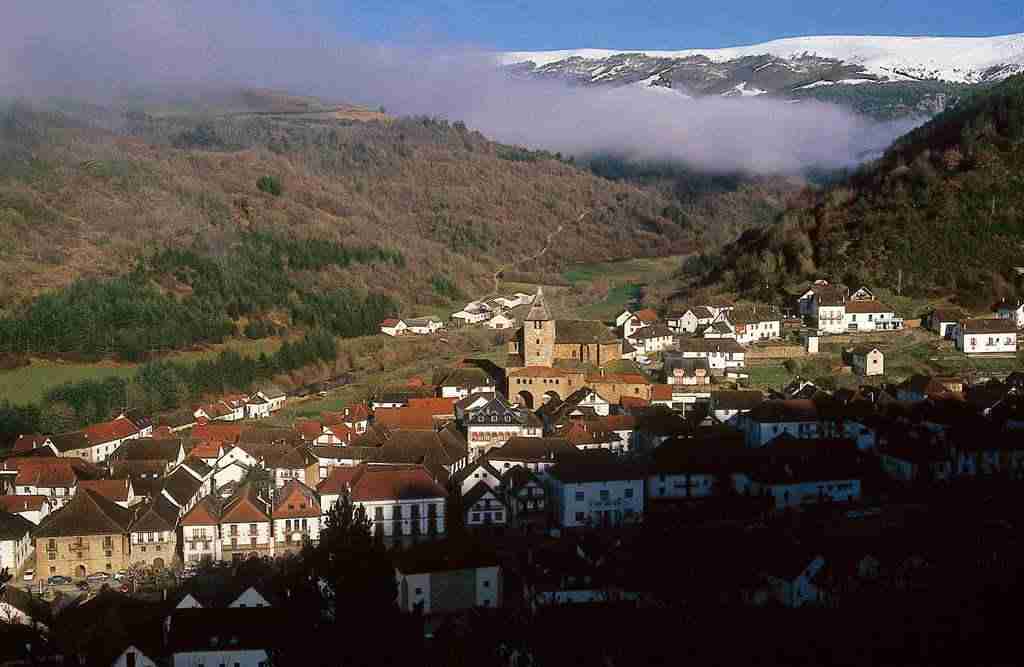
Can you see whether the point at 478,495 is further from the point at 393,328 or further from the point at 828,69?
the point at 828,69

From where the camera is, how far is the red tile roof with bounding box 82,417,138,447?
30.6m

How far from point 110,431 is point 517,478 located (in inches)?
518

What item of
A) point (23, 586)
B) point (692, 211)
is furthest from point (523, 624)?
point (692, 211)

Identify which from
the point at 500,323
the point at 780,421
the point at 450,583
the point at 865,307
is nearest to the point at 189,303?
the point at 500,323

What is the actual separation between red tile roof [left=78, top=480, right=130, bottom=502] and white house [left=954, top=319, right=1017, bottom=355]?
2414 cm

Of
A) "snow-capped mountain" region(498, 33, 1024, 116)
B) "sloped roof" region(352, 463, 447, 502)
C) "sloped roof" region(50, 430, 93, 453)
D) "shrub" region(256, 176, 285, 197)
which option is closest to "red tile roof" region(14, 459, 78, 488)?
"sloped roof" region(50, 430, 93, 453)

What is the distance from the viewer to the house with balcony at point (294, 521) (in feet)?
72.4

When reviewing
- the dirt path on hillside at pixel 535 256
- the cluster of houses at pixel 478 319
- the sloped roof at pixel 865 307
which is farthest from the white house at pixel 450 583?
the dirt path on hillside at pixel 535 256

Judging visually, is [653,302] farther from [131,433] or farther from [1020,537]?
[1020,537]

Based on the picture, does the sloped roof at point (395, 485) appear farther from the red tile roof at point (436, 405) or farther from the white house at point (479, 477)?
the red tile roof at point (436, 405)

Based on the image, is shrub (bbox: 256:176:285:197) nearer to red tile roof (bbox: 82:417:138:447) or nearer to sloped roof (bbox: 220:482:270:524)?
red tile roof (bbox: 82:417:138:447)

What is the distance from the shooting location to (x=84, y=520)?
866 inches

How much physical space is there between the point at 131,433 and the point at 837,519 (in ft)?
62.5

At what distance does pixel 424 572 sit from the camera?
18672mm
